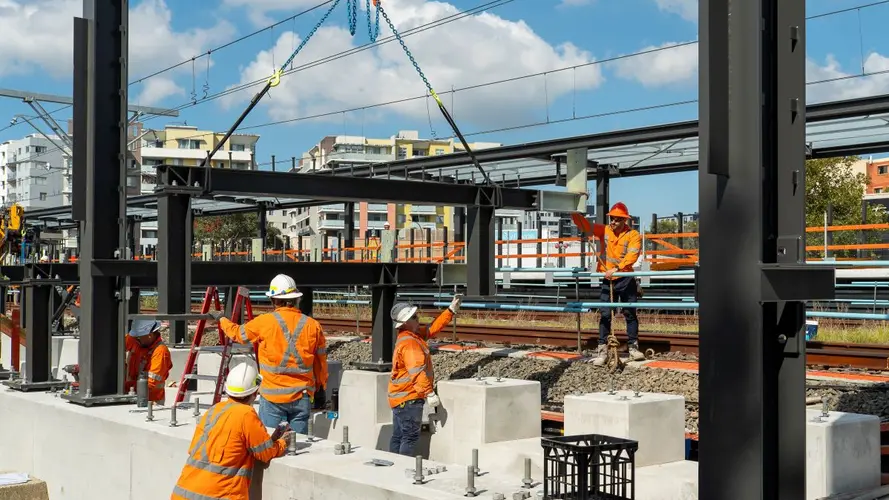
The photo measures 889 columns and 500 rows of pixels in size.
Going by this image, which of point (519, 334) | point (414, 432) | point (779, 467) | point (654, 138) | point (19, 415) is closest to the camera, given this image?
point (779, 467)

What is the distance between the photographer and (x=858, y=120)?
17.4 meters

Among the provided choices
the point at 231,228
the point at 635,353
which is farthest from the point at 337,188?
the point at 231,228

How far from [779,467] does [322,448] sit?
3538 mm

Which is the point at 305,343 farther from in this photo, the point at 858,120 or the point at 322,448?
the point at 858,120

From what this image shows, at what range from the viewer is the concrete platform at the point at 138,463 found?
615 centimetres

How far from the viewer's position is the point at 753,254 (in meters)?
4.65

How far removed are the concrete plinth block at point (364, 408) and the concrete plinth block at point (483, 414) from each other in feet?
4.36

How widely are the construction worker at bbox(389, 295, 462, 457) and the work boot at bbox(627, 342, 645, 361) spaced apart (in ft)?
11.0

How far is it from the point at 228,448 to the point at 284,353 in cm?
239

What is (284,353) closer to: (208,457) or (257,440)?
(257,440)

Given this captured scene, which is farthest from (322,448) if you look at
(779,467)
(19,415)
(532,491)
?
(19,415)

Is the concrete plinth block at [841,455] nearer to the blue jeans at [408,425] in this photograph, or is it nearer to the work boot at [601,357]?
the blue jeans at [408,425]

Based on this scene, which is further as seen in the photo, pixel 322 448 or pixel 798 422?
pixel 322 448

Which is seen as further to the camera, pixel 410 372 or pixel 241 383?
pixel 410 372
